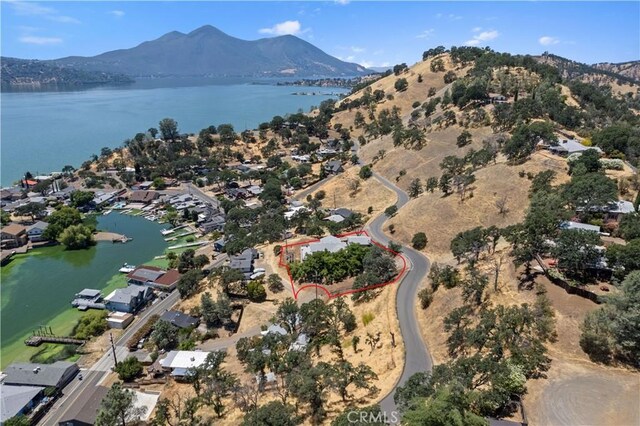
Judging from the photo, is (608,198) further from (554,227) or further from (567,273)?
(567,273)

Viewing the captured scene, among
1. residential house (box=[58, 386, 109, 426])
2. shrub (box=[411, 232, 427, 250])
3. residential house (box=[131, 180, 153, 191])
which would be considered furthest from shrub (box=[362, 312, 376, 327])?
residential house (box=[131, 180, 153, 191])

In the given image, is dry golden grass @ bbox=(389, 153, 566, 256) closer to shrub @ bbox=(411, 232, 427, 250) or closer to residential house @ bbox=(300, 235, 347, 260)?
shrub @ bbox=(411, 232, 427, 250)

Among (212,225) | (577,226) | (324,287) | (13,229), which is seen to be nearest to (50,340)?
(324,287)

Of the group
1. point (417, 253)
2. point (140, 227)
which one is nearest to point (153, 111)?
point (140, 227)

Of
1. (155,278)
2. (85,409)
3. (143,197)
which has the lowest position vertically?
(85,409)

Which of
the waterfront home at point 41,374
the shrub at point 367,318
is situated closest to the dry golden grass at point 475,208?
the shrub at point 367,318

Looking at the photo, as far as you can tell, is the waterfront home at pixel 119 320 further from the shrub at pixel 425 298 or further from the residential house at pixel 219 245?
the shrub at pixel 425 298

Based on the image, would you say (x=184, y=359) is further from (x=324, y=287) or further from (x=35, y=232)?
(x=35, y=232)
